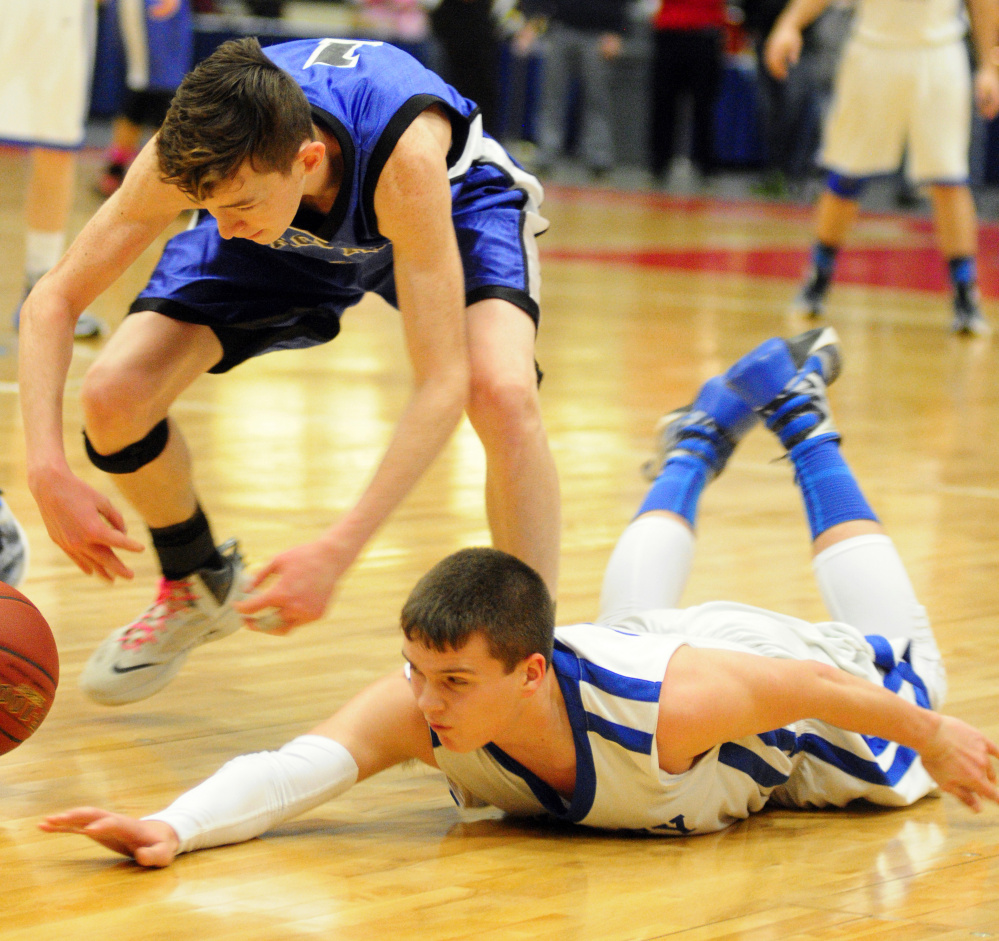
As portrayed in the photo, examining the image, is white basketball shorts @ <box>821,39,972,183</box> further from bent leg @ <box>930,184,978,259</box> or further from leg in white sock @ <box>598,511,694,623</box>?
leg in white sock @ <box>598,511,694,623</box>

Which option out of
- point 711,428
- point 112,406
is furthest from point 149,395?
point 711,428

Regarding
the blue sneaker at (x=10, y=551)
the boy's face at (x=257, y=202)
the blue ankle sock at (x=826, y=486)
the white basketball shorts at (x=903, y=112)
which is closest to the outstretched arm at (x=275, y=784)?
the boy's face at (x=257, y=202)

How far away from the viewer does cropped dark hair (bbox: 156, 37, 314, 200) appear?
2.14 metres

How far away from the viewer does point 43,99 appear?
592 centimetres

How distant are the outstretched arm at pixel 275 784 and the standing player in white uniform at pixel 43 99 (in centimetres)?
392

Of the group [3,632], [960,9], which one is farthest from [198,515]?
[960,9]

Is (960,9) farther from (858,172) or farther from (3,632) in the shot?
(3,632)

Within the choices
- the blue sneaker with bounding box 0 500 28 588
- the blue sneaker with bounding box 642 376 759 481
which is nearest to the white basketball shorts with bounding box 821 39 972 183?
the blue sneaker with bounding box 642 376 759 481

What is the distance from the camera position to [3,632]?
231 centimetres

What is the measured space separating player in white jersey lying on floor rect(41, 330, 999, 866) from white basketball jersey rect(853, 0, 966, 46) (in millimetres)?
5146

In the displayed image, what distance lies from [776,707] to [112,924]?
84cm

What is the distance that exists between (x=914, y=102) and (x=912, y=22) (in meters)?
0.32

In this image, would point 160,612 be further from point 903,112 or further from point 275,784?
point 903,112

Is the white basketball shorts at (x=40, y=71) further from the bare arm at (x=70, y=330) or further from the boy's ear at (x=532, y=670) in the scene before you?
the boy's ear at (x=532, y=670)
